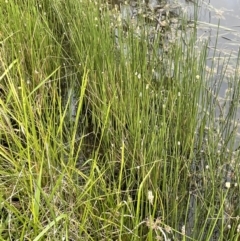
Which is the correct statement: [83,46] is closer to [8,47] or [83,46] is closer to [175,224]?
[8,47]

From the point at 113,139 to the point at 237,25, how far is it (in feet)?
7.10

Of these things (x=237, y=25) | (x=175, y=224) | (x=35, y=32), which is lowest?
(x=175, y=224)

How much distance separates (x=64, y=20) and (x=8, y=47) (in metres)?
0.65

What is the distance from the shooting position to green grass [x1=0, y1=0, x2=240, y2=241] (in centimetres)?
158

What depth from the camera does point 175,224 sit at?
167 cm

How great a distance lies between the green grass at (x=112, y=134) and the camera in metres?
1.58

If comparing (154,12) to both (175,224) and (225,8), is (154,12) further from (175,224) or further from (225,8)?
(175,224)

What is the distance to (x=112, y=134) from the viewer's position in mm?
2057

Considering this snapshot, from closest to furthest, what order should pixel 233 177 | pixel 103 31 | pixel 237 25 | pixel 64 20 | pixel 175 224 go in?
1. pixel 175 224
2. pixel 233 177
3. pixel 103 31
4. pixel 64 20
5. pixel 237 25

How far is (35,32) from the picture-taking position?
2.60 m

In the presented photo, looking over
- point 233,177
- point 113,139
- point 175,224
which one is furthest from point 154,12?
point 175,224

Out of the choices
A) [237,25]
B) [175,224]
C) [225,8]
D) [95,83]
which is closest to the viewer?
[175,224]

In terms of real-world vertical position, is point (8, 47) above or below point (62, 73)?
above

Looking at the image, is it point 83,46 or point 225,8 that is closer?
point 83,46
